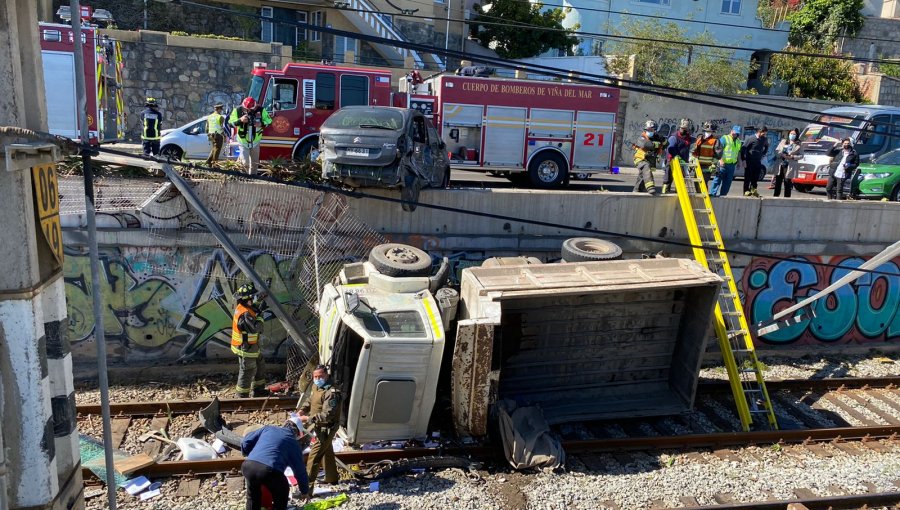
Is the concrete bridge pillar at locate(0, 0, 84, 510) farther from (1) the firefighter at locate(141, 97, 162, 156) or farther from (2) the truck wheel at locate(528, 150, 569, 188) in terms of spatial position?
(2) the truck wheel at locate(528, 150, 569, 188)

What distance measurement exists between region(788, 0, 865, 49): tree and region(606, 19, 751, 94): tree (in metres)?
6.33

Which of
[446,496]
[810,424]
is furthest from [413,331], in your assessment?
[810,424]

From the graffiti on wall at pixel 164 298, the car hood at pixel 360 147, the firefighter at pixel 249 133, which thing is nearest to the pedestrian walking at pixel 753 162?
the car hood at pixel 360 147

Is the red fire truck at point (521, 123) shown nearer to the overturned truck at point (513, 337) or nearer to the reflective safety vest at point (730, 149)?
the reflective safety vest at point (730, 149)

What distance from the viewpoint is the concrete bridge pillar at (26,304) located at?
4.86 meters

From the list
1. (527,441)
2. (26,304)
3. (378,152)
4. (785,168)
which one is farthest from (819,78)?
(26,304)

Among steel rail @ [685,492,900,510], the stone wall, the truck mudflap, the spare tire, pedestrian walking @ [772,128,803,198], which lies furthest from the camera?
the stone wall

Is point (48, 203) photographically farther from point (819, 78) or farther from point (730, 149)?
point (819, 78)

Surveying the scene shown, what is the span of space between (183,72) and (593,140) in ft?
47.1

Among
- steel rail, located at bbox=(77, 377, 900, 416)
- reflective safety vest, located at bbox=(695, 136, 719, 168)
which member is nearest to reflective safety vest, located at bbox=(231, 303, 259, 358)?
steel rail, located at bbox=(77, 377, 900, 416)

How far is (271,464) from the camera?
21.6 ft

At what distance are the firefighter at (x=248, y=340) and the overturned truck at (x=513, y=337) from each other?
114cm

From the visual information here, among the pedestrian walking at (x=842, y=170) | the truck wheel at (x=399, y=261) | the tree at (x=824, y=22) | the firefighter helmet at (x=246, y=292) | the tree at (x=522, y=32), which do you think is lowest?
the firefighter helmet at (x=246, y=292)

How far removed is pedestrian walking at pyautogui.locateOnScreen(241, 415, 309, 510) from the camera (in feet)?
21.6
